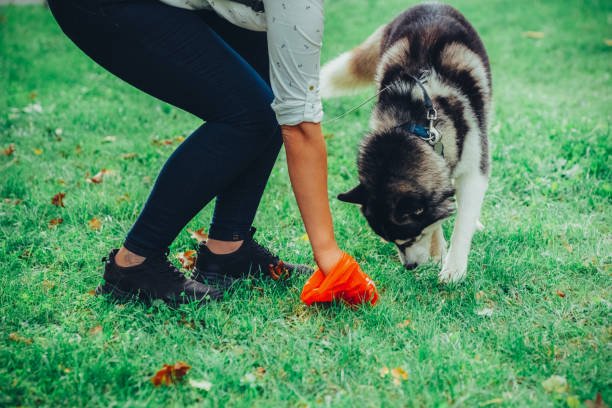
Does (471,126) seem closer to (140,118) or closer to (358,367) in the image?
(358,367)

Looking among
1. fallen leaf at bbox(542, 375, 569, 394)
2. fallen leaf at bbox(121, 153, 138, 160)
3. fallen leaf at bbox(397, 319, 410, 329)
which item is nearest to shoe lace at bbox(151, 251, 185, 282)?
fallen leaf at bbox(397, 319, 410, 329)

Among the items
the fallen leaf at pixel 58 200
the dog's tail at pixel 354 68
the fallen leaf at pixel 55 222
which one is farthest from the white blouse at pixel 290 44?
the dog's tail at pixel 354 68

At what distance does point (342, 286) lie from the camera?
245cm

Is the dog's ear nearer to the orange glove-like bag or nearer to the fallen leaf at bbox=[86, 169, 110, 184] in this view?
the orange glove-like bag

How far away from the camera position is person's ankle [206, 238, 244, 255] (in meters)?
2.78

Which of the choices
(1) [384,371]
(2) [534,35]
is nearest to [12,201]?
(1) [384,371]

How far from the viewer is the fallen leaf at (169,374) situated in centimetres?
208

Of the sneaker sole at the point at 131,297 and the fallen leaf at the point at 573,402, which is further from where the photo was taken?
the sneaker sole at the point at 131,297

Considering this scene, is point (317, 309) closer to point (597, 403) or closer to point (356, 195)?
point (356, 195)

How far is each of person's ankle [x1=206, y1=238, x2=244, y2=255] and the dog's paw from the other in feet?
3.57

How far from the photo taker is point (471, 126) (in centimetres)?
317

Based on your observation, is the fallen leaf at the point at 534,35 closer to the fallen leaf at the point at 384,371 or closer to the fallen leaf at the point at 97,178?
the fallen leaf at the point at 97,178

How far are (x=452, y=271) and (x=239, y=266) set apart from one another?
1.10 meters

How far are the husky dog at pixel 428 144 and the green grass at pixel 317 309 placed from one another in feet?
0.76
